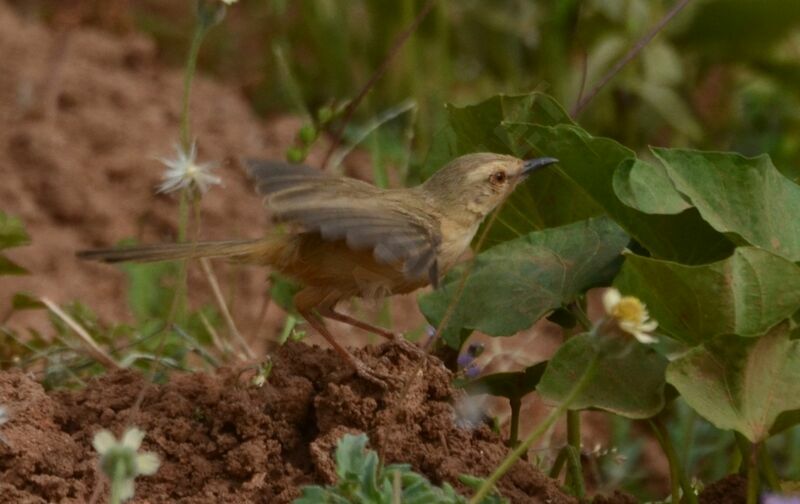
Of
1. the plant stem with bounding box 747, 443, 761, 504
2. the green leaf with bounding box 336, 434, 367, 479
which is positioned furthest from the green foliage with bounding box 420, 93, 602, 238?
the green leaf with bounding box 336, 434, 367, 479

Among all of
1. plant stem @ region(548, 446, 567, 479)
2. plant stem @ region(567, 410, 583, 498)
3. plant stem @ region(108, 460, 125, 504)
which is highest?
plant stem @ region(108, 460, 125, 504)

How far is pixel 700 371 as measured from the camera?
10.8ft

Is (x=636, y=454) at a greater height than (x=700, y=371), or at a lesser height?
lesser

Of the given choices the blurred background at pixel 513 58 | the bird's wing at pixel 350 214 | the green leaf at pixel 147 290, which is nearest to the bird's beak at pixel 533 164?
the bird's wing at pixel 350 214

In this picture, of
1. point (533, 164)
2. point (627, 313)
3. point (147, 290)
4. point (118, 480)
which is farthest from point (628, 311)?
point (147, 290)

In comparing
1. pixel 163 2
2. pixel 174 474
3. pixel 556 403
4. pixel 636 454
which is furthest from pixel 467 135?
pixel 163 2

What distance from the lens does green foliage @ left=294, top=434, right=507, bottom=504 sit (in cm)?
281

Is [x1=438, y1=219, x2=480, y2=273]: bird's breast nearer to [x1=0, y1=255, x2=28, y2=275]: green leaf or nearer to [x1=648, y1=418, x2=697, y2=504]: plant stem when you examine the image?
[x1=648, y1=418, x2=697, y2=504]: plant stem

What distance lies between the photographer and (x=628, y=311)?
279cm

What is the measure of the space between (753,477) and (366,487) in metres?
0.97

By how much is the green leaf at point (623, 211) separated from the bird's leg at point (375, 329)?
60 cm

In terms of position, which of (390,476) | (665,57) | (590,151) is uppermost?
(590,151)

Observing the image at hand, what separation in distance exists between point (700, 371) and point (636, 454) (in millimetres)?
2283

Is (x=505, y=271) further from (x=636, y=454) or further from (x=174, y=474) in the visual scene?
(x=636, y=454)
